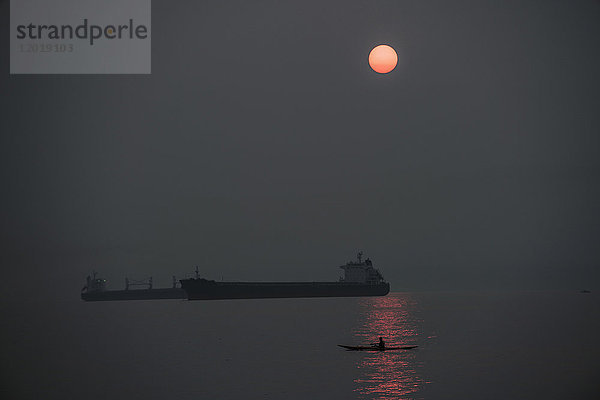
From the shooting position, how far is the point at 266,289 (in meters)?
170

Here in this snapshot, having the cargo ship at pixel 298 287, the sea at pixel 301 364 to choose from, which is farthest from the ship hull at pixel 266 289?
the sea at pixel 301 364

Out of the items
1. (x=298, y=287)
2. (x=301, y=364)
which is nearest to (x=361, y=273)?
(x=298, y=287)

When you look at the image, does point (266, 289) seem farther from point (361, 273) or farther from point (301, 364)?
point (301, 364)

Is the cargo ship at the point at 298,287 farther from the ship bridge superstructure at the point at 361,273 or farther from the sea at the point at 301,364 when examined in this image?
the sea at the point at 301,364

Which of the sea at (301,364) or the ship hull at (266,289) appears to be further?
the ship hull at (266,289)

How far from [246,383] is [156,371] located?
993 cm

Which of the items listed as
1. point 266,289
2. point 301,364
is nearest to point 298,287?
point 266,289

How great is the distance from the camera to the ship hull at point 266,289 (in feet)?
535

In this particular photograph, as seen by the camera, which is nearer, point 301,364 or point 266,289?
point 301,364

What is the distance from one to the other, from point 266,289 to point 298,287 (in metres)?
8.21

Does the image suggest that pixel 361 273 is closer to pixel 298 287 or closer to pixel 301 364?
pixel 298 287

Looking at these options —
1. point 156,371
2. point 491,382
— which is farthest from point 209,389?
point 491,382

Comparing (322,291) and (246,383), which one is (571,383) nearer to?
(246,383)

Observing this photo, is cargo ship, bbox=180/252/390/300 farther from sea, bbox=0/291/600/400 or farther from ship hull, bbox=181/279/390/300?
sea, bbox=0/291/600/400
